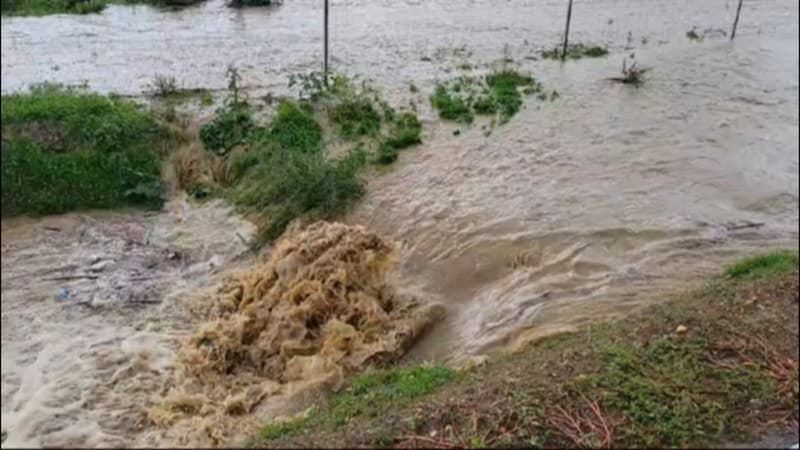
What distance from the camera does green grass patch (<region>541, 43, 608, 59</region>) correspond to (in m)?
12.1

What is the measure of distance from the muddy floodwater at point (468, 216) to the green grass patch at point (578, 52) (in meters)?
0.26

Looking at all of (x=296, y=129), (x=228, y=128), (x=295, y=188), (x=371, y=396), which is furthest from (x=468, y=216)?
(x=371, y=396)

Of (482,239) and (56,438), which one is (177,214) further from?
(56,438)

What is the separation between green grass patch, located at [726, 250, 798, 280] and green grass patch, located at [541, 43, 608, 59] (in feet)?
18.9

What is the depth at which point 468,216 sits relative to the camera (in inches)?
329

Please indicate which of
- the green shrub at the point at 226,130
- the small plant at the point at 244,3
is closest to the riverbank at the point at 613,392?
the green shrub at the point at 226,130

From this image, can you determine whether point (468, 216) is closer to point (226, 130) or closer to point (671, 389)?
point (226, 130)

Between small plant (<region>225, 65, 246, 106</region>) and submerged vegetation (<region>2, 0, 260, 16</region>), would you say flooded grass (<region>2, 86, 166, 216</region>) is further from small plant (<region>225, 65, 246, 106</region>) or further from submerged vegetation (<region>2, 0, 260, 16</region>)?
submerged vegetation (<region>2, 0, 260, 16</region>)

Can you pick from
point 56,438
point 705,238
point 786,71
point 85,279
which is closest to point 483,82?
point 705,238

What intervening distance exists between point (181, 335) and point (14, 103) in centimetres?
273

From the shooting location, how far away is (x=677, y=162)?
7617mm

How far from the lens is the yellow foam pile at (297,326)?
19.3ft

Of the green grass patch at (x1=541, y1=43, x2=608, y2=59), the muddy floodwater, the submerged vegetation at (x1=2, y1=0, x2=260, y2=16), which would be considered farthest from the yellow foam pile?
the green grass patch at (x1=541, y1=43, x2=608, y2=59)

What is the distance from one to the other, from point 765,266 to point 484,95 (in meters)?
4.86
